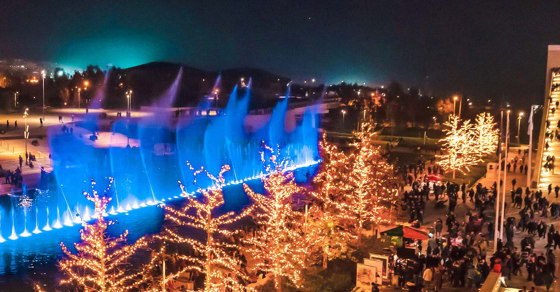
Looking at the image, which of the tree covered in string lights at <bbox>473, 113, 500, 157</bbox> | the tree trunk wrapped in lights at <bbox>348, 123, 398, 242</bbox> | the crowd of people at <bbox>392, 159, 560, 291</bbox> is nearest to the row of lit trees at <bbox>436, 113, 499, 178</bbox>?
the tree covered in string lights at <bbox>473, 113, 500, 157</bbox>

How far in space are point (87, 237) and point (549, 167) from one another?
23721 millimetres

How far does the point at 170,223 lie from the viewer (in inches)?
879

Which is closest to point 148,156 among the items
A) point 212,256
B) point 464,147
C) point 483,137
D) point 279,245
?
point 464,147

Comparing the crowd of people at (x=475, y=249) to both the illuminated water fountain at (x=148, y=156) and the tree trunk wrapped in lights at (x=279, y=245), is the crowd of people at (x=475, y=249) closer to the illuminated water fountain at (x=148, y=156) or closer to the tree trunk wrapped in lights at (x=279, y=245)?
the tree trunk wrapped in lights at (x=279, y=245)

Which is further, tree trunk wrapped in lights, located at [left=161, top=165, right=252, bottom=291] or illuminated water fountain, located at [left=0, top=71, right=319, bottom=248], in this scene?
illuminated water fountain, located at [left=0, top=71, right=319, bottom=248]

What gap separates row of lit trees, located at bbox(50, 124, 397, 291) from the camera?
11.6 metres

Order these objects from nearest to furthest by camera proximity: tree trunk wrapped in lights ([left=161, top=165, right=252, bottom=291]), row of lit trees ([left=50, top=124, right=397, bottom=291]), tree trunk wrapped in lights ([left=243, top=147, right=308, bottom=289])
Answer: row of lit trees ([left=50, top=124, right=397, bottom=291]), tree trunk wrapped in lights ([left=161, top=165, right=252, bottom=291]), tree trunk wrapped in lights ([left=243, top=147, right=308, bottom=289])

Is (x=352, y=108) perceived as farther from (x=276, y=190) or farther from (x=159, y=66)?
(x=159, y=66)

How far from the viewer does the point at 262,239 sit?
14297 mm

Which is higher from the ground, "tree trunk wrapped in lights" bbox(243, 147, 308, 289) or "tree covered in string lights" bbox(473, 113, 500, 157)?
"tree covered in string lights" bbox(473, 113, 500, 157)

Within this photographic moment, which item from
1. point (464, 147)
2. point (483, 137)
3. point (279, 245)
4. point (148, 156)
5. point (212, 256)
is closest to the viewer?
point (279, 245)

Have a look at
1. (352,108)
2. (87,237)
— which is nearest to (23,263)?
(87,237)

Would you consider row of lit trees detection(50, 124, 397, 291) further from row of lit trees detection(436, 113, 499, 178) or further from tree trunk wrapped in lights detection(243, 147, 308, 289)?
row of lit trees detection(436, 113, 499, 178)

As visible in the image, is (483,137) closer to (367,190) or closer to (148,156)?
(367,190)
